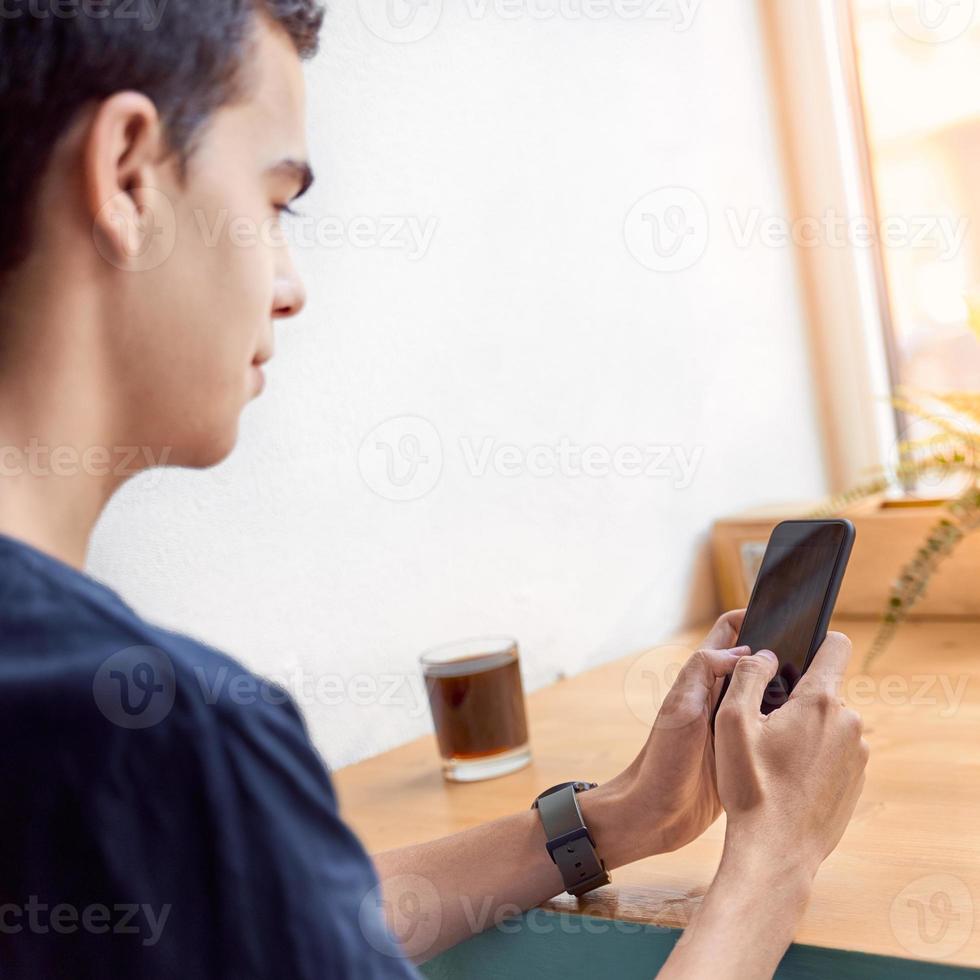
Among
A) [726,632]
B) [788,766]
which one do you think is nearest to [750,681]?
[788,766]

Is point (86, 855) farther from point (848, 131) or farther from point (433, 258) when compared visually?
point (848, 131)

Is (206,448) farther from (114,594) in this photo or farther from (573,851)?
(573,851)

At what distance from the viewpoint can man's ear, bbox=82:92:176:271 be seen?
1.59 ft

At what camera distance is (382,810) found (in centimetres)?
98

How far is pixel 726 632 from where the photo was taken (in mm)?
849

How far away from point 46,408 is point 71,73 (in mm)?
143

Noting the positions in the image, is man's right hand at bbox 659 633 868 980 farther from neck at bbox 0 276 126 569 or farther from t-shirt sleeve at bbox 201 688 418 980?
neck at bbox 0 276 126 569

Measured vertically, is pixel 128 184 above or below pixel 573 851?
above

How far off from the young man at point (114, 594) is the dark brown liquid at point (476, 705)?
1.29 feet

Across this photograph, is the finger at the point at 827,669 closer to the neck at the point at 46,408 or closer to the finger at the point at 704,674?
the finger at the point at 704,674

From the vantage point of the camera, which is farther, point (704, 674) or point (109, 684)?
point (704, 674)

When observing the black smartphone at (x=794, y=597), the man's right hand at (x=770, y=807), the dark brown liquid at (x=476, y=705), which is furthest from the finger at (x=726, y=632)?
the dark brown liquid at (x=476, y=705)

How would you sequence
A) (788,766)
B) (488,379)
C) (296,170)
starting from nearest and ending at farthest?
1. (296,170)
2. (788,766)
3. (488,379)

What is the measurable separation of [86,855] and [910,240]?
164cm
